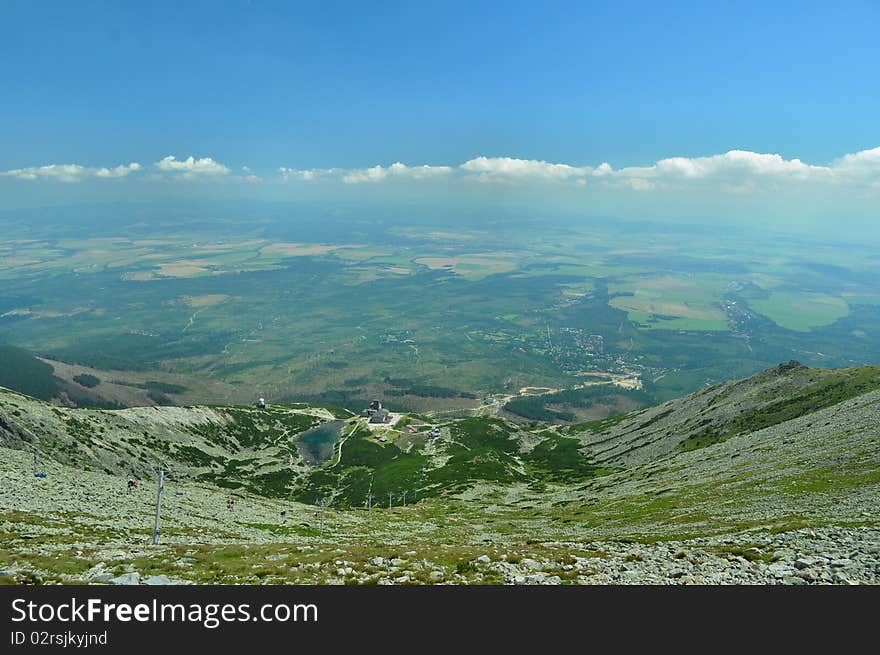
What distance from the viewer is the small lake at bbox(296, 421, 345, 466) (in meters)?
149

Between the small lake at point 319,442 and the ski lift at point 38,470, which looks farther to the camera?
the small lake at point 319,442

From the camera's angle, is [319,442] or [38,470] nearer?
[38,470]

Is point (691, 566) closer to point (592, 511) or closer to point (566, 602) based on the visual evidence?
point (566, 602)

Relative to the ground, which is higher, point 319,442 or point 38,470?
point 38,470

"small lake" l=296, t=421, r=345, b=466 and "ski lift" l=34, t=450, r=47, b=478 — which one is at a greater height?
"ski lift" l=34, t=450, r=47, b=478

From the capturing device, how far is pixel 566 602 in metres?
19.0

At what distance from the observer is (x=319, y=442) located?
6427 inches

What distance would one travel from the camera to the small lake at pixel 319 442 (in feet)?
487

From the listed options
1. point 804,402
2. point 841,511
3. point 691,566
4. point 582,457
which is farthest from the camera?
point 582,457

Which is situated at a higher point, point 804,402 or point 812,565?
point 812,565

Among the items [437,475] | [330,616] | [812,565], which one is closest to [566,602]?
[330,616]

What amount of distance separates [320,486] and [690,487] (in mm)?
85580

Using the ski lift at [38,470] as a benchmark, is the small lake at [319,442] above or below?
below

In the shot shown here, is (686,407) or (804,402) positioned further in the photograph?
(686,407)
